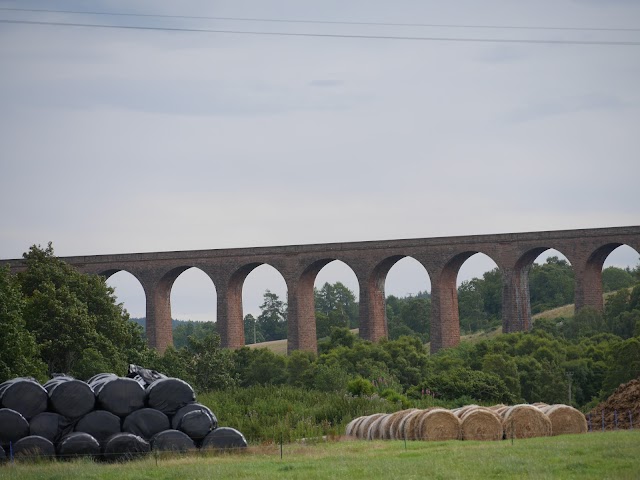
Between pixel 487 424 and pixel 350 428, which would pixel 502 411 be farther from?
pixel 350 428

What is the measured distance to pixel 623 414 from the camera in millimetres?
27594

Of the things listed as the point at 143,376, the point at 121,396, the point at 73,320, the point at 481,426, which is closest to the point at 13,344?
the point at 73,320

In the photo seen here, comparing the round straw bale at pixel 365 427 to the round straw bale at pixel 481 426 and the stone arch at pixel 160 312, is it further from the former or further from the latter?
the stone arch at pixel 160 312

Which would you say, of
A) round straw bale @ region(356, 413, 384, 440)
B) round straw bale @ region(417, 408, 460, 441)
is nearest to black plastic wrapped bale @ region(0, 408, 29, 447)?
round straw bale @ region(356, 413, 384, 440)

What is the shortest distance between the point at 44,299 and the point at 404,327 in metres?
52.4

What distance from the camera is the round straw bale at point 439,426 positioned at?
2445 cm

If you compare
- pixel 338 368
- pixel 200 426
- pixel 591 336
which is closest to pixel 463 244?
pixel 591 336

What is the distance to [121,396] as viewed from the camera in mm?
23781

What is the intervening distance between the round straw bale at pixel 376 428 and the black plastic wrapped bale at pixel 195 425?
4231mm

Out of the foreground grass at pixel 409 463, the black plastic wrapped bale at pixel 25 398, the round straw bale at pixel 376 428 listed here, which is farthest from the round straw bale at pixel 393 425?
the black plastic wrapped bale at pixel 25 398

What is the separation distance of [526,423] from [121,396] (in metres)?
8.58

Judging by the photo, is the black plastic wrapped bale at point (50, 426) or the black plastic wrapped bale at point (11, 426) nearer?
the black plastic wrapped bale at point (11, 426)

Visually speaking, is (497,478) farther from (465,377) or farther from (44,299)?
(44,299)

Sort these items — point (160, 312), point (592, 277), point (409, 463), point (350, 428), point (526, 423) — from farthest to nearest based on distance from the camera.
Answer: point (160, 312), point (592, 277), point (350, 428), point (526, 423), point (409, 463)
